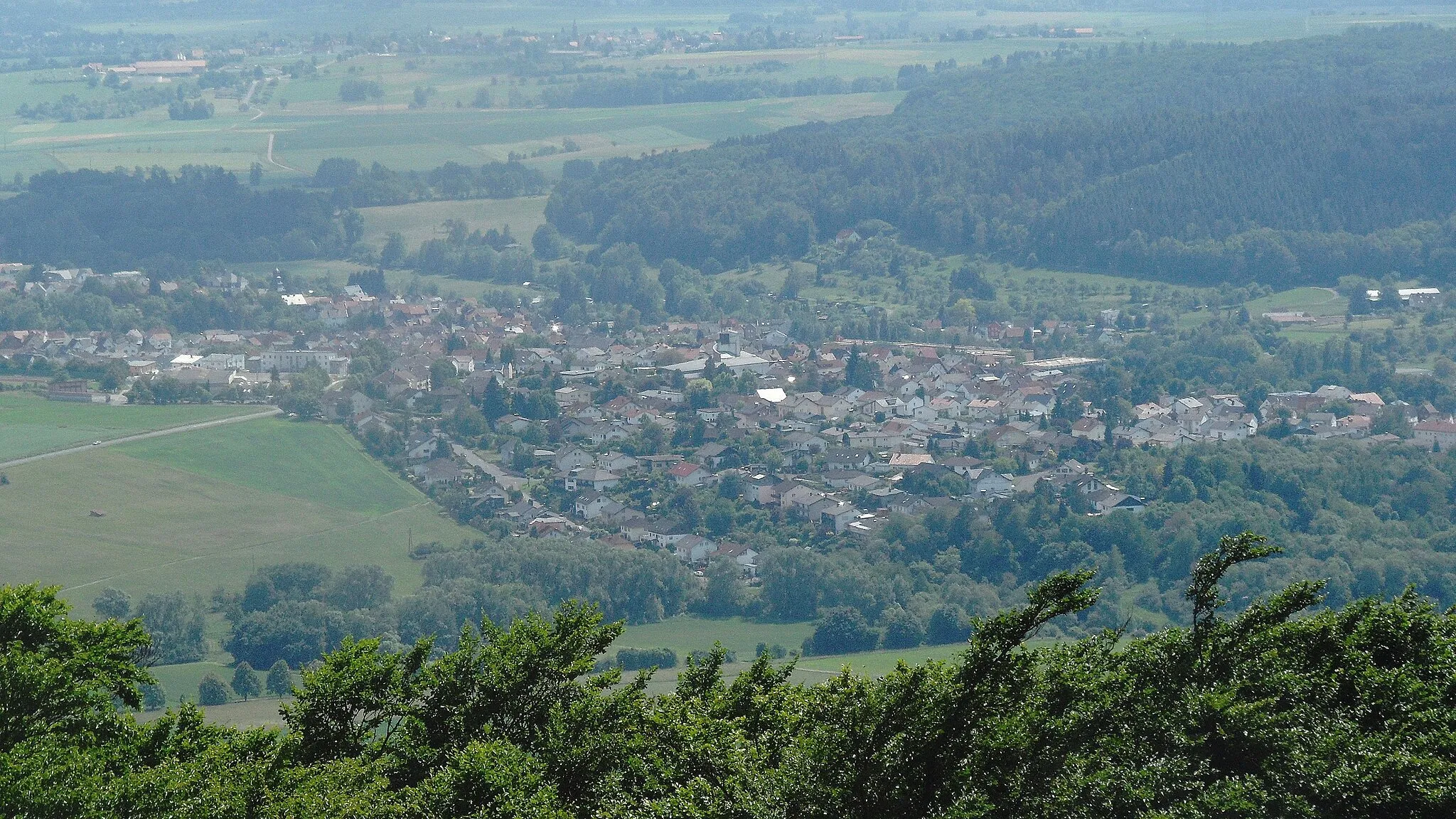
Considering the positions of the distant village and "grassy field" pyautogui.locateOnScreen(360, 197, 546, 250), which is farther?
"grassy field" pyautogui.locateOnScreen(360, 197, 546, 250)

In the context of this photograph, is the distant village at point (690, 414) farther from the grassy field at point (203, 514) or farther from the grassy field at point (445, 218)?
the grassy field at point (445, 218)

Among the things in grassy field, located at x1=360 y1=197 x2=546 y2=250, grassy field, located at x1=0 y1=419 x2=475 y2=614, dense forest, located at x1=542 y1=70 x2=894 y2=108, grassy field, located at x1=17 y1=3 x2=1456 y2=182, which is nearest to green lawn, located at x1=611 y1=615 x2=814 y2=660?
grassy field, located at x1=0 y1=419 x2=475 y2=614

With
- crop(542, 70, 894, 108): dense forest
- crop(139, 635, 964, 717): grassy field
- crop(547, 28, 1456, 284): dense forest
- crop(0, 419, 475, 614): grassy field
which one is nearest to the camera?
crop(139, 635, 964, 717): grassy field

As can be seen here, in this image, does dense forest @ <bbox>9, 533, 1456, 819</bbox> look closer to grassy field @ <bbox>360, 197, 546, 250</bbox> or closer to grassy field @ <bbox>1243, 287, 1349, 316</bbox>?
grassy field @ <bbox>1243, 287, 1349, 316</bbox>

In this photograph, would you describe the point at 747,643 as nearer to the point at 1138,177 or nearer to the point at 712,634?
the point at 712,634

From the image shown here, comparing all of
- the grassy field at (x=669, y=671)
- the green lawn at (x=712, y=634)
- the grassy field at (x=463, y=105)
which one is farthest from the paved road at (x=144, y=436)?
the grassy field at (x=463, y=105)

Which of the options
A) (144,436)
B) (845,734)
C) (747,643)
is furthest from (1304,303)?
(845,734)
